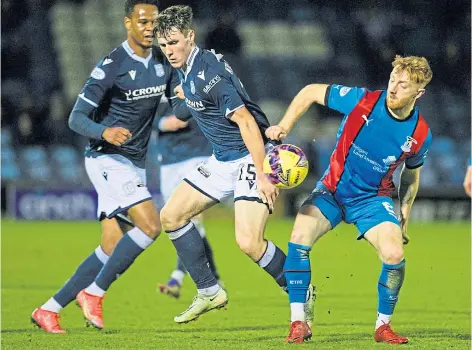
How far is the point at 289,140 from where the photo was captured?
1906 cm

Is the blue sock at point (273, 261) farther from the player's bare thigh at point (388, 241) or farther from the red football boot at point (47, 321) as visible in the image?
the red football boot at point (47, 321)

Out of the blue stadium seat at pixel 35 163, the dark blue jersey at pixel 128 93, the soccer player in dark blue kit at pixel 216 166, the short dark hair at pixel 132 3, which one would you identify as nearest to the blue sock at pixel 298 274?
the soccer player in dark blue kit at pixel 216 166

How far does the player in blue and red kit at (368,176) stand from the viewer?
6.91 meters

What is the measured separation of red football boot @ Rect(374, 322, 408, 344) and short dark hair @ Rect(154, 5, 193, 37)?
2.36 meters

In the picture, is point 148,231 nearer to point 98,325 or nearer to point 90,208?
point 98,325

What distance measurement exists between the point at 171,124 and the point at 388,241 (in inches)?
132

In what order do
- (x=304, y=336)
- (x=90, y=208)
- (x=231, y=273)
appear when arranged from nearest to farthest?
1. (x=304, y=336)
2. (x=231, y=273)
3. (x=90, y=208)

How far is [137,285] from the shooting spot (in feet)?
36.7

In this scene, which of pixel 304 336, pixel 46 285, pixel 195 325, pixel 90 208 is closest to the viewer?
pixel 304 336

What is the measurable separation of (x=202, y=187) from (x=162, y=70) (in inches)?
48.6

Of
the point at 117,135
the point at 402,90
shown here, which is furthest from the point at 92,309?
the point at 402,90

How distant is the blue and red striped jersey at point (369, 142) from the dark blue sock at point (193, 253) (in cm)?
108

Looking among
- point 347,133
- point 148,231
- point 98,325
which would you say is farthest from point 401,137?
point 98,325

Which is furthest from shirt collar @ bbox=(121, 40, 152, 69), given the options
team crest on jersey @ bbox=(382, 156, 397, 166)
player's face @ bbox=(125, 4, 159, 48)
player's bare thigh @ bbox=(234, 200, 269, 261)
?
team crest on jersey @ bbox=(382, 156, 397, 166)
